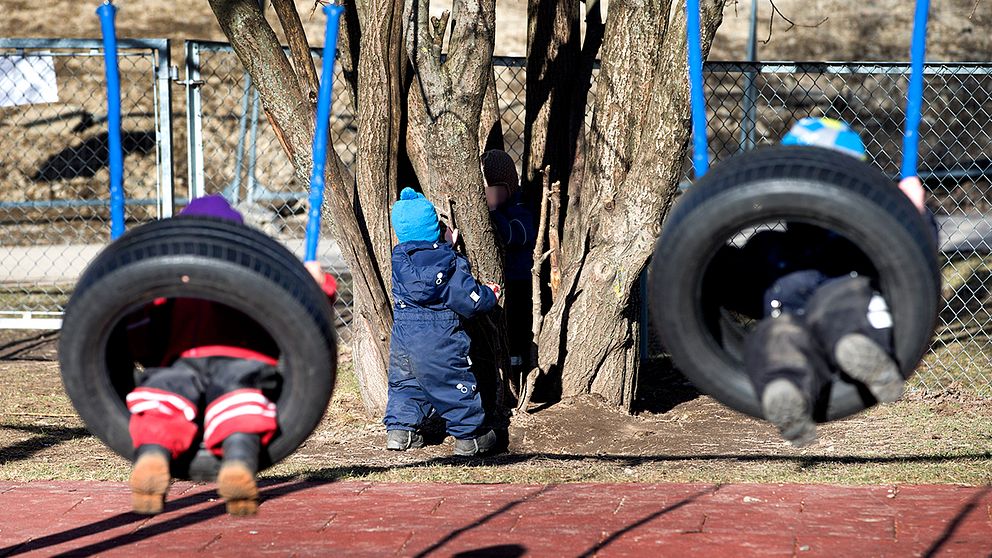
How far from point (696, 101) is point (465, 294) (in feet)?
8.34

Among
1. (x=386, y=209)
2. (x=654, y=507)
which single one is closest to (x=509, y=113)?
(x=386, y=209)

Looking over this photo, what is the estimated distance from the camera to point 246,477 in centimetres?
314

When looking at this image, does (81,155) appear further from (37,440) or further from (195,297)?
(195,297)

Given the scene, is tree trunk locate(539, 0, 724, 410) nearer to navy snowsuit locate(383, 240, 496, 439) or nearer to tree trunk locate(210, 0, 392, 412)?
navy snowsuit locate(383, 240, 496, 439)

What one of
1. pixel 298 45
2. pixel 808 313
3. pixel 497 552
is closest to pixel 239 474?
pixel 808 313

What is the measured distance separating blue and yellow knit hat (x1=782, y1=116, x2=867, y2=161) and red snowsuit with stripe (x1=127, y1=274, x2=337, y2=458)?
1.76 metres

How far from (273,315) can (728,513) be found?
2.84 m

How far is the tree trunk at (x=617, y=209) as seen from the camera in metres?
5.93

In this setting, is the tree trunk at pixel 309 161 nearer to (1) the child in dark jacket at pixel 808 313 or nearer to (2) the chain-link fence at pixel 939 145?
(2) the chain-link fence at pixel 939 145

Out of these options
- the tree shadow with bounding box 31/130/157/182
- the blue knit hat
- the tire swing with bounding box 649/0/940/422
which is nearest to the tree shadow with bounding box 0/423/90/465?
the blue knit hat

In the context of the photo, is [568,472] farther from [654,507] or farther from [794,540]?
[794,540]

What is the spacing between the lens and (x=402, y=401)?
245 inches

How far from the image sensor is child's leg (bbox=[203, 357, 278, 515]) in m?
3.15

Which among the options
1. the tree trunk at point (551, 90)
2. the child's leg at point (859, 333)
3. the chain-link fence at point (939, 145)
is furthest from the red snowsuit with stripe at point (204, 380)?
the chain-link fence at point (939, 145)
